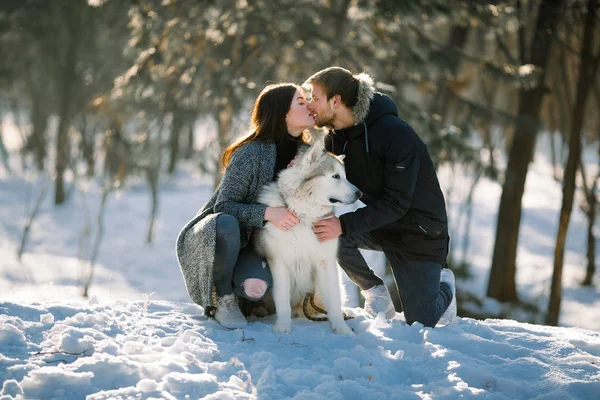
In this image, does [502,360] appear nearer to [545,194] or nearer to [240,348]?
[240,348]

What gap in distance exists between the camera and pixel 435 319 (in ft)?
13.1

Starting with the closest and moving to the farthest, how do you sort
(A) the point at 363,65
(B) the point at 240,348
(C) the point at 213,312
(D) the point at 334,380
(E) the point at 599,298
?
(D) the point at 334,380 < (B) the point at 240,348 < (C) the point at 213,312 < (A) the point at 363,65 < (E) the point at 599,298

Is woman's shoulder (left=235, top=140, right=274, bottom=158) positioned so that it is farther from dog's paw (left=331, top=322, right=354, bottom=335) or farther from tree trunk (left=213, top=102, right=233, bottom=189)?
tree trunk (left=213, top=102, right=233, bottom=189)

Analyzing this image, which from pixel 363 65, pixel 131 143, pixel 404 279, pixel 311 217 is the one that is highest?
pixel 363 65

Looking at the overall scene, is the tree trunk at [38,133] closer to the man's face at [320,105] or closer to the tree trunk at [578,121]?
the tree trunk at [578,121]

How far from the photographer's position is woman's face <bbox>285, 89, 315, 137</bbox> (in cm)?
378

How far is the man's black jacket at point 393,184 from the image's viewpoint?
3889mm

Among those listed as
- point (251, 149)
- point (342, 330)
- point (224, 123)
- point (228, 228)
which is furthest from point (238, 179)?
point (224, 123)

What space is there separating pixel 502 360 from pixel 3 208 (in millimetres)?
15259

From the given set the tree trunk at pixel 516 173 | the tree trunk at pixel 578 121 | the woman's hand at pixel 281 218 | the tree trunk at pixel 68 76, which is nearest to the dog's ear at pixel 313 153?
the woman's hand at pixel 281 218

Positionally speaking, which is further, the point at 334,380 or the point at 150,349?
the point at 150,349

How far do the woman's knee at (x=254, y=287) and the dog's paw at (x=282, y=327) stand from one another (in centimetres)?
23

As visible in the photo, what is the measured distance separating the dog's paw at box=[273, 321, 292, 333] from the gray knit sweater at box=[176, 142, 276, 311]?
499mm

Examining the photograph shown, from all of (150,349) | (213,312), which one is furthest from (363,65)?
(150,349)
